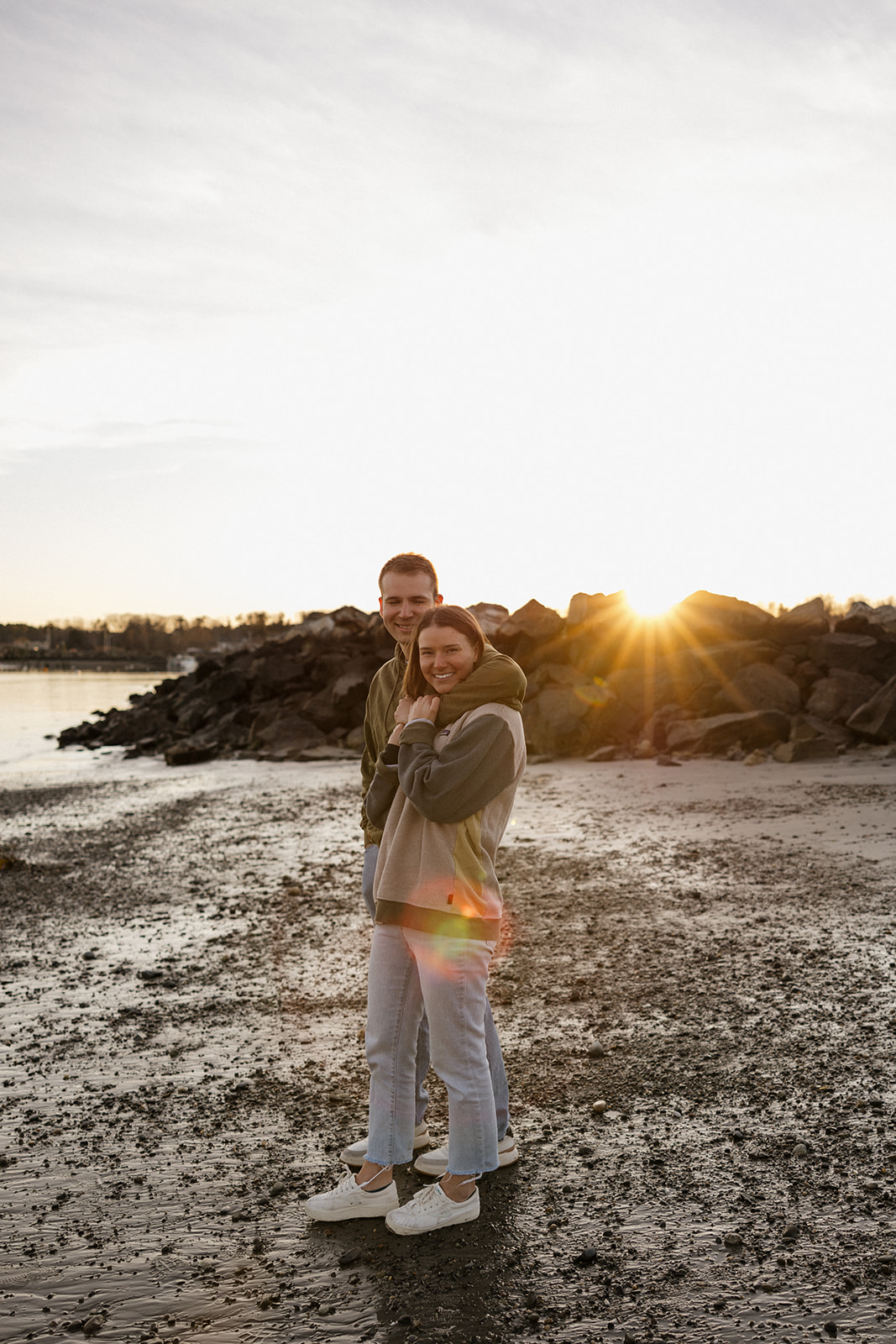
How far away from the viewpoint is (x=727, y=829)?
11.1m

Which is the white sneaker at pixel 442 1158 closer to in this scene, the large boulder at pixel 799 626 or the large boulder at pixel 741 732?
the large boulder at pixel 741 732

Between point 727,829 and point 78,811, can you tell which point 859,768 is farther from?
point 78,811

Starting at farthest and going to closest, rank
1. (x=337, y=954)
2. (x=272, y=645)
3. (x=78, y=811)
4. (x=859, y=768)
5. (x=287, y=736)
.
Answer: (x=272, y=645), (x=287, y=736), (x=78, y=811), (x=859, y=768), (x=337, y=954)

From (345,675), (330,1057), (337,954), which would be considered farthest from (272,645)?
(330,1057)

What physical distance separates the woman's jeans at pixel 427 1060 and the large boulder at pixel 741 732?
13623 mm

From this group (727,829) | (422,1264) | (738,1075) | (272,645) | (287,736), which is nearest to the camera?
(422,1264)

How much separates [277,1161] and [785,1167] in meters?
2.04

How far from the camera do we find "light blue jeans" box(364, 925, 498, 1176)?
11.7 feet

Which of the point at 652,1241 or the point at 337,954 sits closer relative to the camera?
the point at 652,1241

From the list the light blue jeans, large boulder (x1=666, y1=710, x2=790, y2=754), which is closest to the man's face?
the light blue jeans

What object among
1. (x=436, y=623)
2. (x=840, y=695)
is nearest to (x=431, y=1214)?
(x=436, y=623)

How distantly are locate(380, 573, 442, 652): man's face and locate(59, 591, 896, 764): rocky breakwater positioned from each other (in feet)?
42.1

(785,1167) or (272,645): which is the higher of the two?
(272,645)

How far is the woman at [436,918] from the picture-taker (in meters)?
3.50
